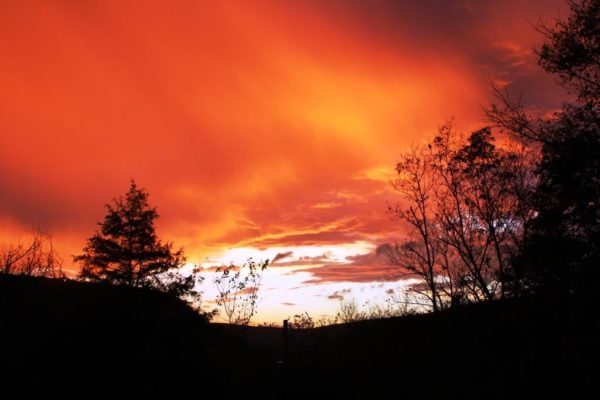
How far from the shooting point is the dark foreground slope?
1191 centimetres

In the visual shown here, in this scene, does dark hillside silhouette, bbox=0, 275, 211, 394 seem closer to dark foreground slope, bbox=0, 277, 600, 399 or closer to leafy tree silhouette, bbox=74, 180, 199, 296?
dark foreground slope, bbox=0, 277, 600, 399

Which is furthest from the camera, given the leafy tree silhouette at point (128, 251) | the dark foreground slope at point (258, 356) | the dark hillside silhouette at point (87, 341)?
the leafy tree silhouette at point (128, 251)

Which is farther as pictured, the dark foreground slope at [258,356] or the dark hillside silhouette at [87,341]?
the dark foreground slope at [258,356]

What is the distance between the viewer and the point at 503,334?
14.5 m

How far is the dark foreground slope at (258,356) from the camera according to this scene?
11.9 metres

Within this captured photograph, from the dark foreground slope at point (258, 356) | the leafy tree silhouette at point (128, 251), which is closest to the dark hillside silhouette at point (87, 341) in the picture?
the dark foreground slope at point (258, 356)

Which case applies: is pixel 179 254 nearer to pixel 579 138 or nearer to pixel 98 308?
pixel 98 308

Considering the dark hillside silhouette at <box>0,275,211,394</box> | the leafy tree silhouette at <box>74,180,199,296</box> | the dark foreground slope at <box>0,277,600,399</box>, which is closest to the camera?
the dark hillside silhouette at <box>0,275,211,394</box>

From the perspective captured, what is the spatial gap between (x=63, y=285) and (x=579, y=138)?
864 inches

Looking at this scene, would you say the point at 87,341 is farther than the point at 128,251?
No

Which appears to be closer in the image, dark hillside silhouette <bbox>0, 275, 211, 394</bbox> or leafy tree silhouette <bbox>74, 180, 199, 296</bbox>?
dark hillside silhouette <bbox>0, 275, 211, 394</bbox>

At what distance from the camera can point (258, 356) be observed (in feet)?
71.9

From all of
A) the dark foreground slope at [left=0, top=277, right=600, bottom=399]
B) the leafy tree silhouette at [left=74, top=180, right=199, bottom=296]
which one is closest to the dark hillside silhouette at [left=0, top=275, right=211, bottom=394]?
the dark foreground slope at [left=0, top=277, right=600, bottom=399]

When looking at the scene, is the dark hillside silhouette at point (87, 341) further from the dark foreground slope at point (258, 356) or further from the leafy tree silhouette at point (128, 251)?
the leafy tree silhouette at point (128, 251)
